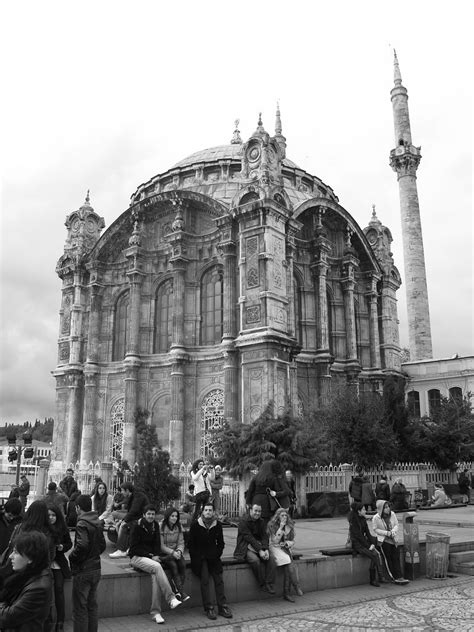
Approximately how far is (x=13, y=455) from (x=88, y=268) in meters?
13.0

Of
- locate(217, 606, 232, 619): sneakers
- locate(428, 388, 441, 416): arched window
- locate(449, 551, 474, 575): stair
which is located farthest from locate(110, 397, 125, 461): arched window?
locate(217, 606, 232, 619): sneakers

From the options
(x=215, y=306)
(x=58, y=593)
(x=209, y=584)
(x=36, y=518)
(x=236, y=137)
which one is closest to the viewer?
(x=36, y=518)

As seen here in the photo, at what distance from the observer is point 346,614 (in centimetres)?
889

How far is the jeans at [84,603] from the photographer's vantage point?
695 cm

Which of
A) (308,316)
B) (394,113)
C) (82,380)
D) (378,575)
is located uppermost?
(394,113)

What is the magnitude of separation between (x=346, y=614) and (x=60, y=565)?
13.7 feet

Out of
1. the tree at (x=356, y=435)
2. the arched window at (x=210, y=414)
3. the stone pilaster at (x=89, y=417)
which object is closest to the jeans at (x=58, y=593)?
the tree at (x=356, y=435)

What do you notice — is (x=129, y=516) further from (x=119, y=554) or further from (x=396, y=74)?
(x=396, y=74)

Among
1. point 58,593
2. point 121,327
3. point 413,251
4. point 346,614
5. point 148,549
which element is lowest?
point 346,614

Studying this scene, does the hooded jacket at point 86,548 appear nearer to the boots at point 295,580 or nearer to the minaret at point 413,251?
the boots at point 295,580

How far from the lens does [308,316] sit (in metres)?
31.2

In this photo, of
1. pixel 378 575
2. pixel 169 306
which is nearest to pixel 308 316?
pixel 169 306

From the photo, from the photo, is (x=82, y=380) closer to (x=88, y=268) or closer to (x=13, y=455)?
(x=88, y=268)

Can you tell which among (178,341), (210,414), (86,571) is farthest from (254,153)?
(86,571)
